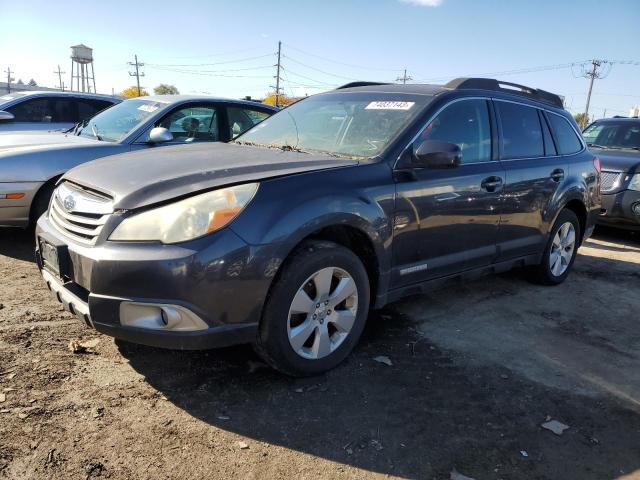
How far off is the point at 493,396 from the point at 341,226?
1.33 metres

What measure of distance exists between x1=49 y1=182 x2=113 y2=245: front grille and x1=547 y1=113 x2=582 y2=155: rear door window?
4144mm

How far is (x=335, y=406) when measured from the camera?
2.80 meters

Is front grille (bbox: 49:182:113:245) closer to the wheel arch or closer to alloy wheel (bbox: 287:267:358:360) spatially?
alloy wheel (bbox: 287:267:358:360)

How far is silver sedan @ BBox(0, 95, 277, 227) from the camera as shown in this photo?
Answer: 491cm

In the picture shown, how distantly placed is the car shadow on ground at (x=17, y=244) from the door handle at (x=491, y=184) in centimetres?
412

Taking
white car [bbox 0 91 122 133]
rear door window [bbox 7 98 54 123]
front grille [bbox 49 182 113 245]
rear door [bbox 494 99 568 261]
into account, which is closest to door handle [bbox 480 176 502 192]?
rear door [bbox 494 99 568 261]

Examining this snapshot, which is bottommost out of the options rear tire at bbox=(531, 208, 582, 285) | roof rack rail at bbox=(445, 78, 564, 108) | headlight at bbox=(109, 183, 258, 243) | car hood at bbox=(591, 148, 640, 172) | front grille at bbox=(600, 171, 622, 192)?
rear tire at bbox=(531, 208, 582, 285)

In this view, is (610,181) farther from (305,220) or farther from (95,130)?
(95,130)

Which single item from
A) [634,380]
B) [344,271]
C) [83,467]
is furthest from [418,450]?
[634,380]

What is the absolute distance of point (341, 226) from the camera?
3.11 meters

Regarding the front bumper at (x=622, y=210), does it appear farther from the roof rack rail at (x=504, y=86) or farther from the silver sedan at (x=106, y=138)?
the silver sedan at (x=106, y=138)

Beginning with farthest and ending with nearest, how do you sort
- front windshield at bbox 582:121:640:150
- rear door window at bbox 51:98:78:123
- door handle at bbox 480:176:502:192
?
1. front windshield at bbox 582:121:640:150
2. rear door window at bbox 51:98:78:123
3. door handle at bbox 480:176:502:192

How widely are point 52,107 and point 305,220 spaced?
6.77 m

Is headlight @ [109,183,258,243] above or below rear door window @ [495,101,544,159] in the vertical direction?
below
